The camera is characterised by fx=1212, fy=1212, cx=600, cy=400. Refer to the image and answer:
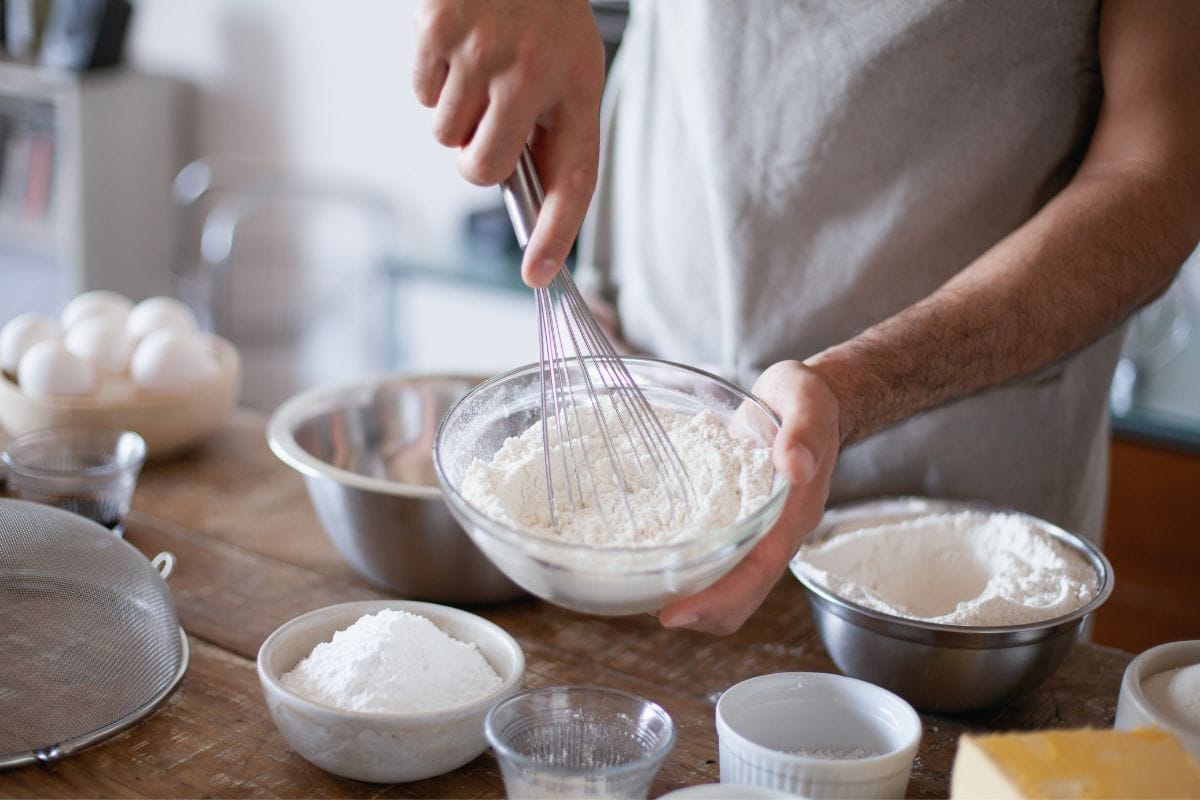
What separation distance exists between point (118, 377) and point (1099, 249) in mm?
1045

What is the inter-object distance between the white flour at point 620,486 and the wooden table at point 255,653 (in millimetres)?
198

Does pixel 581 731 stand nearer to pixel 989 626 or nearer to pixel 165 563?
pixel 989 626

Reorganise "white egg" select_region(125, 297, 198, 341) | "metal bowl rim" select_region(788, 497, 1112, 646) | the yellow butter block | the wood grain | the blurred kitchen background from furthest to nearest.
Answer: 1. the blurred kitchen background
2. the wood grain
3. "white egg" select_region(125, 297, 198, 341)
4. "metal bowl rim" select_region(788, 497, 1112, 646)
5. the yellow butter block

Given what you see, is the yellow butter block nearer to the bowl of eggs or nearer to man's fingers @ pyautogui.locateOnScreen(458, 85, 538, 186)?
man's fingers @ pyautogui.locateOnScreen(458, 85, 538, 186)

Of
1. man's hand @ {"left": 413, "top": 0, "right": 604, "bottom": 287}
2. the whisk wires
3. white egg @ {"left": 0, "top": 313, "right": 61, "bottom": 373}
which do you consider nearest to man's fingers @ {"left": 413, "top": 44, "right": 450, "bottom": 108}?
man's hand @ {"left": 413, "top": 0, "right": 604, "bottom": 287}

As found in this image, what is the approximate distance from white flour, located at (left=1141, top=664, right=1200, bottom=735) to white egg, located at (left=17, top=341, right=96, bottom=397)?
1.08 meters

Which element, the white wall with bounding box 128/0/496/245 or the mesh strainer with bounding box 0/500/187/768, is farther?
the white wall with bounding box 128/0/496/245

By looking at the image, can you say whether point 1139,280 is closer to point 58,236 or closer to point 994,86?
point 994,86

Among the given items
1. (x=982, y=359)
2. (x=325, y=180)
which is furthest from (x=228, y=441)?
(x=325, y=180)

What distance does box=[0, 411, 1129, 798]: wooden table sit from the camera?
2.70 feet

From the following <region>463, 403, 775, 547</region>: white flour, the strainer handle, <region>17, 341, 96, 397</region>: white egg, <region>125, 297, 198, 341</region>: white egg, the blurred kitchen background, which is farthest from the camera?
the blurred kitchen background

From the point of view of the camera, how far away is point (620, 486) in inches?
31.5

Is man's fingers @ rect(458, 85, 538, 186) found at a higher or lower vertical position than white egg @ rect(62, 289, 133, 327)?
higher

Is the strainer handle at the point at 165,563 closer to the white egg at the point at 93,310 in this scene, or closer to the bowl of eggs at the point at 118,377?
the bowl of eggs at the point at 118,377
